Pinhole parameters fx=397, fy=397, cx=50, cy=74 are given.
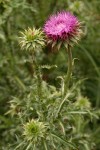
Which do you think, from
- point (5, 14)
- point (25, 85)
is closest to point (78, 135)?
point (25, 85)

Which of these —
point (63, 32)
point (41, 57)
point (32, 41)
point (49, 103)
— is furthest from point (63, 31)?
point (41, 57)

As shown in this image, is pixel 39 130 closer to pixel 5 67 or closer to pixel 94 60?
pixel 5 67

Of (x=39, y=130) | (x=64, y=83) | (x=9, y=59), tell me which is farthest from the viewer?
(x=9, y=59)

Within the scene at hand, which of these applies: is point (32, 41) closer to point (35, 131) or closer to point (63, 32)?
point (63, 32)

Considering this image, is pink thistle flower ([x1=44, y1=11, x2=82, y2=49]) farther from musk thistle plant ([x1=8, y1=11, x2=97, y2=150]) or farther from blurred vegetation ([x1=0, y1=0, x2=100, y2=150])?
blurred vegetation ([x1=0, y1=0, x2=100, y2=150])

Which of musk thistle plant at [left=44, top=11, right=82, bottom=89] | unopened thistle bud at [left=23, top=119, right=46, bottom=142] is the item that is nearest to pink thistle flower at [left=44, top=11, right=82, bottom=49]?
musk thistle plant at [left=44, top=11, right=82, bottom=89]

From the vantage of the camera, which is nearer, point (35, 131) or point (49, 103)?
point (35, 131)
